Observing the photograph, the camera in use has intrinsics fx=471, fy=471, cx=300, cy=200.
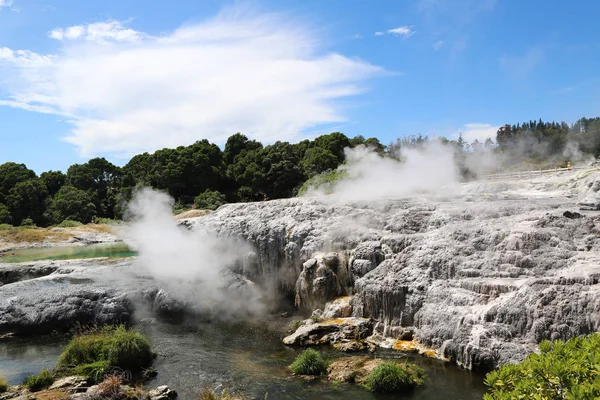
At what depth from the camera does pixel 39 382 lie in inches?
441

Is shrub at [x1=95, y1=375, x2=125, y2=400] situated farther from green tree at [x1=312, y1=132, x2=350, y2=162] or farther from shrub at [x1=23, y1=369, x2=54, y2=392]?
green tree at [x1=312, y1=132, x2=350, y2=162]

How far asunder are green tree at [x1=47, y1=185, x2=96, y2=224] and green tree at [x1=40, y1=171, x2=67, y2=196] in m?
7.48

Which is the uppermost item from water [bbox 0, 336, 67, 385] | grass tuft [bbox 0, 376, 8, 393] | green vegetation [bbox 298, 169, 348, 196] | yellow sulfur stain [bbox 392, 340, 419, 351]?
green vegetation [bbox 298, 169, 348, 196]

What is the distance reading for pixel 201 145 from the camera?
6156 cm

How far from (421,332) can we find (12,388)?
1035cm

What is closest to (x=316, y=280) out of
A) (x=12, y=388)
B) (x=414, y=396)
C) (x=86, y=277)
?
(x=414, y=396)

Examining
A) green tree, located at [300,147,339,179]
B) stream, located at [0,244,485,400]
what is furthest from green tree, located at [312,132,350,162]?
stream, located at [0,244,485,400]

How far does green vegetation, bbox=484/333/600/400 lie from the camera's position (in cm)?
446

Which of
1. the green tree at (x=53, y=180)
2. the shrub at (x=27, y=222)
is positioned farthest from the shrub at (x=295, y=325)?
the green tree at (x=53, y=180)

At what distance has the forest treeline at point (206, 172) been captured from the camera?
51469 millimetres

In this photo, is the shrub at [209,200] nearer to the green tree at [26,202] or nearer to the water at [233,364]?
the green tree at [26,202]

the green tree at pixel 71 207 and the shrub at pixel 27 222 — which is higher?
the green tree at pixel 71 207

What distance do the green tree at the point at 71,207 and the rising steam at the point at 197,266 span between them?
37567mm

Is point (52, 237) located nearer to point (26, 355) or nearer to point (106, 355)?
point (26, 355)
